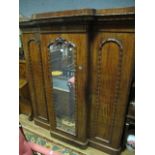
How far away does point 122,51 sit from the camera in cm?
134

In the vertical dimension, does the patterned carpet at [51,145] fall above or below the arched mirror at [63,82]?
below

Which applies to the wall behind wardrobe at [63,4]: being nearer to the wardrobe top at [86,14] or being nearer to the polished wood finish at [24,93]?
the wardrobe top at [86,14]

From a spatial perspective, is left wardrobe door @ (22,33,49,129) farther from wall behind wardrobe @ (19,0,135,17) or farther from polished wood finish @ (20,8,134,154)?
wall behind wardrobe @ (19,0,135,17)

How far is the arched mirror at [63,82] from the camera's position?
158 centimetres

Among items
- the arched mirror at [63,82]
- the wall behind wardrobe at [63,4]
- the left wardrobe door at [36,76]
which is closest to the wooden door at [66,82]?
the arched mirror at [63,82]

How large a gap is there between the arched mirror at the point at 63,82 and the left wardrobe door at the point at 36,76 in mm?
188

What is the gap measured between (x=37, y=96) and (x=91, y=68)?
0.85 m

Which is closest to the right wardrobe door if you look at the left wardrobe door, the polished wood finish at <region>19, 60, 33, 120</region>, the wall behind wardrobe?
the wall behind wardrobe

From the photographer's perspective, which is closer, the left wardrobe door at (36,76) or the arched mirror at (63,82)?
the arched mirror at (63,82)

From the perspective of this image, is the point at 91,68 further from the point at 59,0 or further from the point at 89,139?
the point at 59,0

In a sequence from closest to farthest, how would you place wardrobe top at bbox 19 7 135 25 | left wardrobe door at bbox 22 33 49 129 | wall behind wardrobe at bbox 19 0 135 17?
wardrobe top at bbox 19 7 135 25
wall behind wardrobe at bbox 19 0 135 17
left wardrobe door at bbox 22 33 49 129

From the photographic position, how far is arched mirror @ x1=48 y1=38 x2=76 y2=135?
158 centimetres
